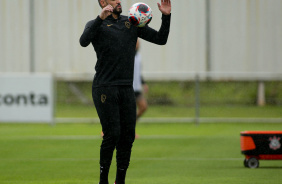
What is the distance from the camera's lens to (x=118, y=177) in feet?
28.4

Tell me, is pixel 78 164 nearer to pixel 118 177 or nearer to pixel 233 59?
pixel 118 177

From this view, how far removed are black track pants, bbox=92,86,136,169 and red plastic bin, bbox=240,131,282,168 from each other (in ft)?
10.0

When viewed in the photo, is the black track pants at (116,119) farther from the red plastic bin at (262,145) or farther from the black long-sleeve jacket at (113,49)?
the red plastic bin at (262,145)

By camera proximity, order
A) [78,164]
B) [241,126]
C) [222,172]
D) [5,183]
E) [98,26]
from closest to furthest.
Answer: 1. [98,26]
2. [5,183]
3. [222,172]
4. [78,164]
5. [241,126]

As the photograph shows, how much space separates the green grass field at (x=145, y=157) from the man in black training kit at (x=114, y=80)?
4.42ft

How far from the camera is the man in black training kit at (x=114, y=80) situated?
8.38 meters

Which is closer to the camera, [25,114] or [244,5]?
[25,114]

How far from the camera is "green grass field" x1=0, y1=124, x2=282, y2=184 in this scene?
10164 millimetres

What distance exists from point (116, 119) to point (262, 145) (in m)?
3.46

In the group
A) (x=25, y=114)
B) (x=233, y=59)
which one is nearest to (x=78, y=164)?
(x=25, y=114)

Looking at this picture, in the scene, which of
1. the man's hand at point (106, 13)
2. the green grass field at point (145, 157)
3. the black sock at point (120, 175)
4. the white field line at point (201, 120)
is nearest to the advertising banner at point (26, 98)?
the green grass field at point (145, 157)

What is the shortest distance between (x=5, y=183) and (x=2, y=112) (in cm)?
1165

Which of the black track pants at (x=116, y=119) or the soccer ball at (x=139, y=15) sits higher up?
the soccer ball at (x=139, y=15)

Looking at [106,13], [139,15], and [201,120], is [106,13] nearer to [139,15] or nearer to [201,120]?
[139,15]
